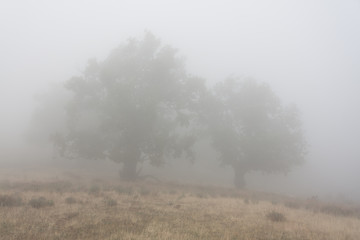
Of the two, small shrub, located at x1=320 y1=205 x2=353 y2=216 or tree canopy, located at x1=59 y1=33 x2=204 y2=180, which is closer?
small shrub, located at x1=320 y1=205 x2=353 y2=216

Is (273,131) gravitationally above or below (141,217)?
above

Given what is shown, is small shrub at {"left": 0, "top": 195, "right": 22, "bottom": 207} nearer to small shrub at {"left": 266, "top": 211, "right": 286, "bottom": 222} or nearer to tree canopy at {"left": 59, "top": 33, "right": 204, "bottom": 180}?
small shrub at {"left": 266, "top": 211, "right": 286, "bottom": 222}

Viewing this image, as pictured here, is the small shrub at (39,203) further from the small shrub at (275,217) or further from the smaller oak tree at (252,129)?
the smaller oak tree at (252,129)

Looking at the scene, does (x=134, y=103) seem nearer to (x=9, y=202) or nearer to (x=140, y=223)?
(x=9, y=202)

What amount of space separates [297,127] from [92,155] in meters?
23.6

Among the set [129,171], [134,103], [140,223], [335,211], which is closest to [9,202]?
[140,223]

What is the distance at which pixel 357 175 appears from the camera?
8675cm

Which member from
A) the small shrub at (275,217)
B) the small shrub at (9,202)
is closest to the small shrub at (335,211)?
the small shrub at (275,217)

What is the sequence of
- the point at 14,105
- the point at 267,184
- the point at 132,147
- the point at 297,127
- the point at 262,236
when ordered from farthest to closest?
the point at 14,105 → the point at 267,184 → the point at 297,127 → the point at 132,147 → the point at 262,236

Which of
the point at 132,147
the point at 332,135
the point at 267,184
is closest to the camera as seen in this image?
the point at 132,147

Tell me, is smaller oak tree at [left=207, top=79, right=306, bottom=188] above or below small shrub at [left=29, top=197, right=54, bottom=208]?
above

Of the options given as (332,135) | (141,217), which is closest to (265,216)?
(141,217)

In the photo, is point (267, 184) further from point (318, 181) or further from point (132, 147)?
point (132, 147)

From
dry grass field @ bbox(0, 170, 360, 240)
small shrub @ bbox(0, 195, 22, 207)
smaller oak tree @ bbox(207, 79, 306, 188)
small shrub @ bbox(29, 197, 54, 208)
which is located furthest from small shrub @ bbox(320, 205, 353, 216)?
small shrub @ bbox(0, 195, 22, 207)
